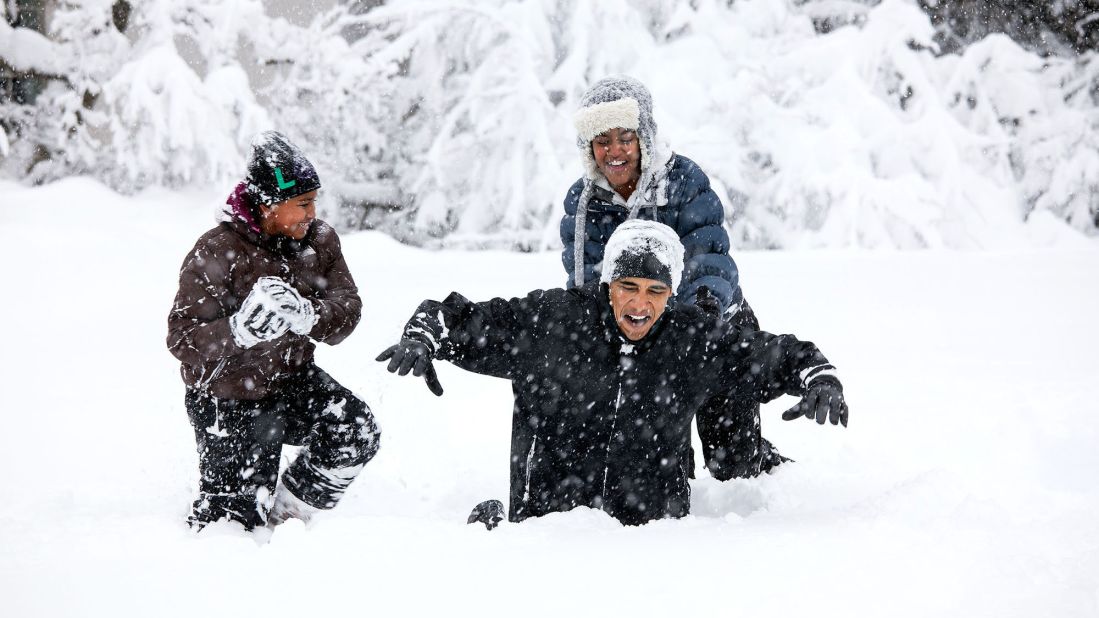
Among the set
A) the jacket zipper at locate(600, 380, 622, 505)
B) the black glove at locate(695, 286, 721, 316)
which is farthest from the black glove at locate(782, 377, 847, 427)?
the black glove at locate(695, 286, 721, 316)

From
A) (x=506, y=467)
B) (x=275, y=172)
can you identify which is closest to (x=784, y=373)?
(x=275, y=172)

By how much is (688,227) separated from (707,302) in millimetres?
454

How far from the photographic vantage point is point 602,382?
315 cm

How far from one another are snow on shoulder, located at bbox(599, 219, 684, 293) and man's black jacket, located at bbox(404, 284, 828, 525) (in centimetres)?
12

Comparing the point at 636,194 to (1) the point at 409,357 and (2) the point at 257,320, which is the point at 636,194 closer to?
(1) the point at 409,357

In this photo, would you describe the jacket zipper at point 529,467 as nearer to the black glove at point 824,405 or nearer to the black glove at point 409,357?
the black glove at point 409,357

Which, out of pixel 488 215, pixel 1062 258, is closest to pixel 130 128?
pixel 488 215

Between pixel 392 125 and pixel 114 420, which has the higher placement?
pixel 392 125

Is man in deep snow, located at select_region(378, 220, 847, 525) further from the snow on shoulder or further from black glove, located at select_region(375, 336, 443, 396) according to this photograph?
black glove, located at select_region(375, 336, 443, 396)

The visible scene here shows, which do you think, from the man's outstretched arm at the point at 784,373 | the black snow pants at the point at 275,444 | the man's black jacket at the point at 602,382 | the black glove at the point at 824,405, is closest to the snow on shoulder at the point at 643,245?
the man's black jacket at the point at 602,382

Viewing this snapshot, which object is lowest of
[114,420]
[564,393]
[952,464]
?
[114,420]

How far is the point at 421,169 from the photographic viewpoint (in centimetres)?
1439

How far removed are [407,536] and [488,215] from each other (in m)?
11.6

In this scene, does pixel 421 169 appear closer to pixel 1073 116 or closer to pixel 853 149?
pixel 853 149
